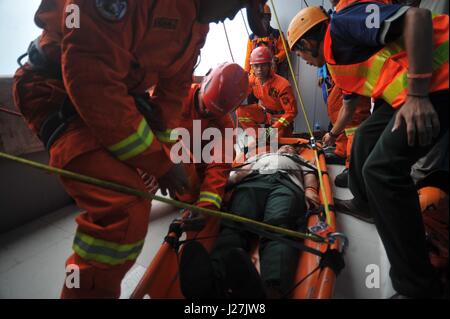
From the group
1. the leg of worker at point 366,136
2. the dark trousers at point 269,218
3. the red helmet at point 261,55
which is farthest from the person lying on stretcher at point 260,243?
the red helmet at point 261,55

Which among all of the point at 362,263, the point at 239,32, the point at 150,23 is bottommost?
the point at 362,263

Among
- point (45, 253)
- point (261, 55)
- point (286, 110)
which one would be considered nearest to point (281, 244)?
point (45, 253)

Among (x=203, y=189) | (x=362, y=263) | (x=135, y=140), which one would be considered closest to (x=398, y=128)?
(x=362, y=263)

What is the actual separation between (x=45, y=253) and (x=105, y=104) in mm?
1360

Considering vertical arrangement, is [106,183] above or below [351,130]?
above

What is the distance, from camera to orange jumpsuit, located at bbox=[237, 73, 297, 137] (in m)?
3.54

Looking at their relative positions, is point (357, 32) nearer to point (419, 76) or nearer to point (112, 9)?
point (419, 76)

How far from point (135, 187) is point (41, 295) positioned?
92 cm

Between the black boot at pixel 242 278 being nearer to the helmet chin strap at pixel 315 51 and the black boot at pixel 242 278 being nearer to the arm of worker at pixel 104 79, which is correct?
the arm of worker at pixel 104 79

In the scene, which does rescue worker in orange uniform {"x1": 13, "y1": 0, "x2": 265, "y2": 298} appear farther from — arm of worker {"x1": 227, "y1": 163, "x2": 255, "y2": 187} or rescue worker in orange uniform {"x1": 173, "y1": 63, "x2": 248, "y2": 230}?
arm of worker {"x1": 227, "y1": 163, "x2": 255, "y2": 187}

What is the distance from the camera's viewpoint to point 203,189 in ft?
5.57

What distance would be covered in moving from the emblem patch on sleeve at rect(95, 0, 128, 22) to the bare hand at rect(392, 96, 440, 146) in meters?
1.01

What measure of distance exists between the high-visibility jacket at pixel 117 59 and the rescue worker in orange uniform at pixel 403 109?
2.34ft

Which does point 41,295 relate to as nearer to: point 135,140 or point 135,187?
point 135,187
